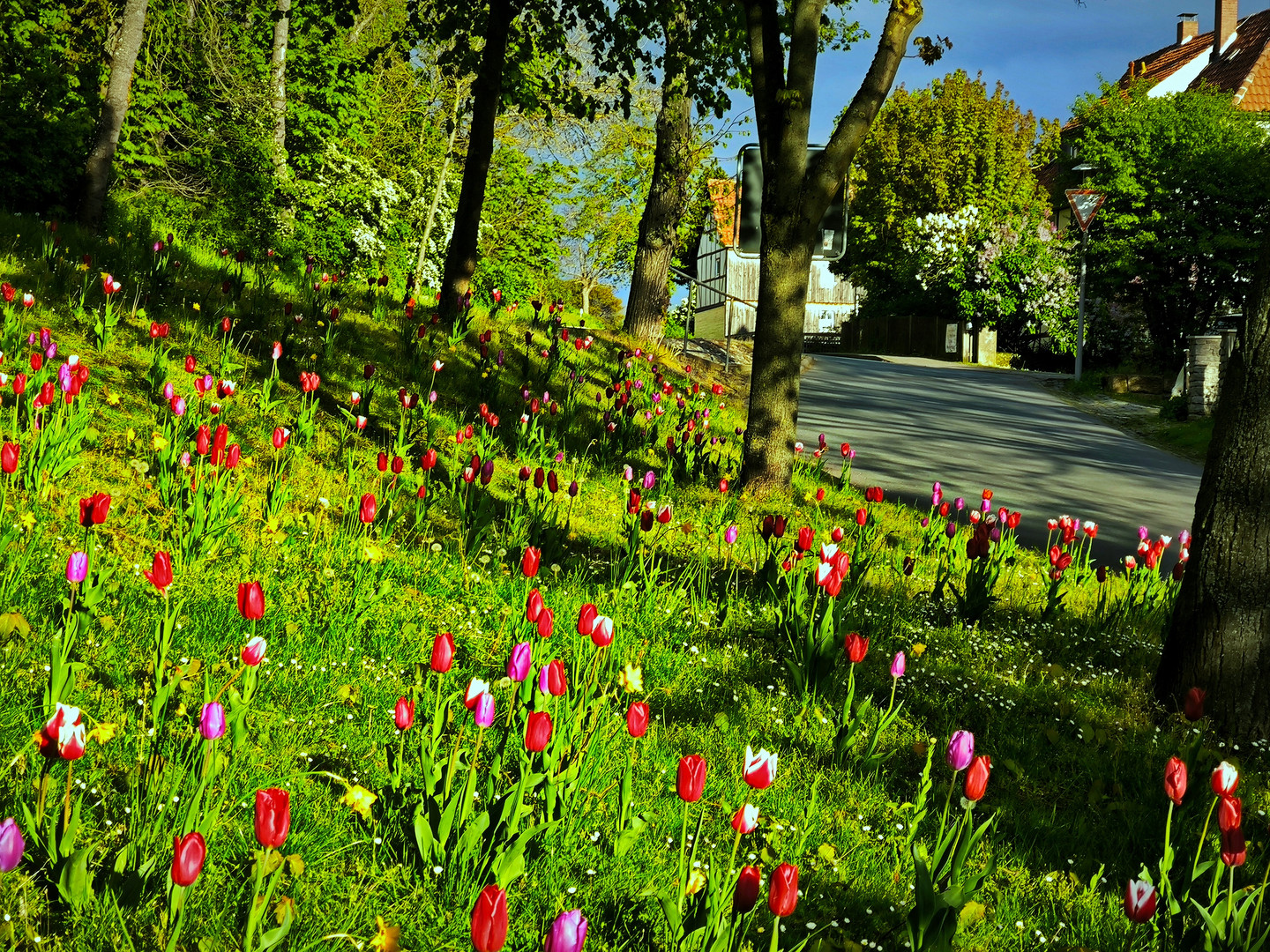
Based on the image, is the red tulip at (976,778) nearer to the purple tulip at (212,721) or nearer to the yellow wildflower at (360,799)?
the yellow wildflower at (360,799)

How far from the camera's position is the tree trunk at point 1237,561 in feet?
13.9

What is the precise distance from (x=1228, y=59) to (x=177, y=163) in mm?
42173

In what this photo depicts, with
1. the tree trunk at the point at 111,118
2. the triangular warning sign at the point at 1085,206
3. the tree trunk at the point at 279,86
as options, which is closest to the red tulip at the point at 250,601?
the tree trunk at the point at 111,118

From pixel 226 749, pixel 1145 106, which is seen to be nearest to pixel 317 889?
pixel 226 749

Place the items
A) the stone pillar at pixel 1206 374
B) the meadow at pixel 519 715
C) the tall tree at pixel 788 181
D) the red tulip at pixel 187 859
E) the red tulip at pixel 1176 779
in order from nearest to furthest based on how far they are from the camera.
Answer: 1. the red tulip at pixel 187 859
2. the meadow at pixel 519 715
3. the red tulip at pixel 1176 779
4. the tall tree at pixel 788 181
5. the stone pillar at pixel 1206 374

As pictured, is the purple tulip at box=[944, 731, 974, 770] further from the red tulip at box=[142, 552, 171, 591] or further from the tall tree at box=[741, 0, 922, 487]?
the tall tree at box=[741, 0, 922, 487]

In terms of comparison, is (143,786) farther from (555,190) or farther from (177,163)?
(555,190)

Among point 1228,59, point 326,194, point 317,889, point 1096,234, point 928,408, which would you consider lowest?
point 317,889

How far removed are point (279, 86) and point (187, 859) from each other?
21647 millimetres

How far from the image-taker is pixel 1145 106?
95.3 feet

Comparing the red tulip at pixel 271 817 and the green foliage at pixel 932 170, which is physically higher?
the green foliage at pixel 932 170

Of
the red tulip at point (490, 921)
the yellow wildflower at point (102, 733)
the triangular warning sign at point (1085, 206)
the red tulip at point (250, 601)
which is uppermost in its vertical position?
the triangular warning sign at point (1085, 206)

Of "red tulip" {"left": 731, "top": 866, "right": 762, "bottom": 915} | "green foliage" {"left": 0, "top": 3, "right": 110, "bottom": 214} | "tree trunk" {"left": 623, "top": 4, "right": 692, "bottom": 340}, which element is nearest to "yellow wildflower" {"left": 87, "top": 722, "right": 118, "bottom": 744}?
"red tulip" {"left": 731, "top": 866, "right": 762, "bottom": 915}

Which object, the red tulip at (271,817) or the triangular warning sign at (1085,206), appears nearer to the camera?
the red tulip at (271,817)
